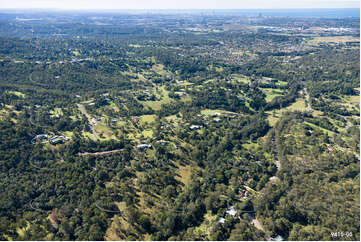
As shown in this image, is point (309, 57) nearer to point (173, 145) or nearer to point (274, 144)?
point (274, 144)

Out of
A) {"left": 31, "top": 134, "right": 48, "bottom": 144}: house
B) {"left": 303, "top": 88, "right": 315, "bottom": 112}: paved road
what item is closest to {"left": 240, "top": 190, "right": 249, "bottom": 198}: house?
{"left": 31, "top": 134, "right": 48, "bottom": 144}: house

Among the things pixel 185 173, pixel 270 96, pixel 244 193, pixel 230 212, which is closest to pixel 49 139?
pixel 185 173

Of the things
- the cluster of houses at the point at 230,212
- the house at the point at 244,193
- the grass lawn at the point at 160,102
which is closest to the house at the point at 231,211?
the cluster of houses at the point at 230,212

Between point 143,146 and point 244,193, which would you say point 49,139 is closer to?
point 143,146

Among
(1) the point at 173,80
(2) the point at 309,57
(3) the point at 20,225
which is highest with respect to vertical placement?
(2) the point at 309,57

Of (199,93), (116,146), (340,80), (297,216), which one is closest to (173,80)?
(199,93)

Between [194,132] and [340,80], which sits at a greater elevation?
[340,80]

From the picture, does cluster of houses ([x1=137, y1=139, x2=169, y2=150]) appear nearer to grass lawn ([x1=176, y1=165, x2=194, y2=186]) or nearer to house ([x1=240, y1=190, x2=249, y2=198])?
grass lawn ([x1=176, y1=165, x2=194, y2=186])
